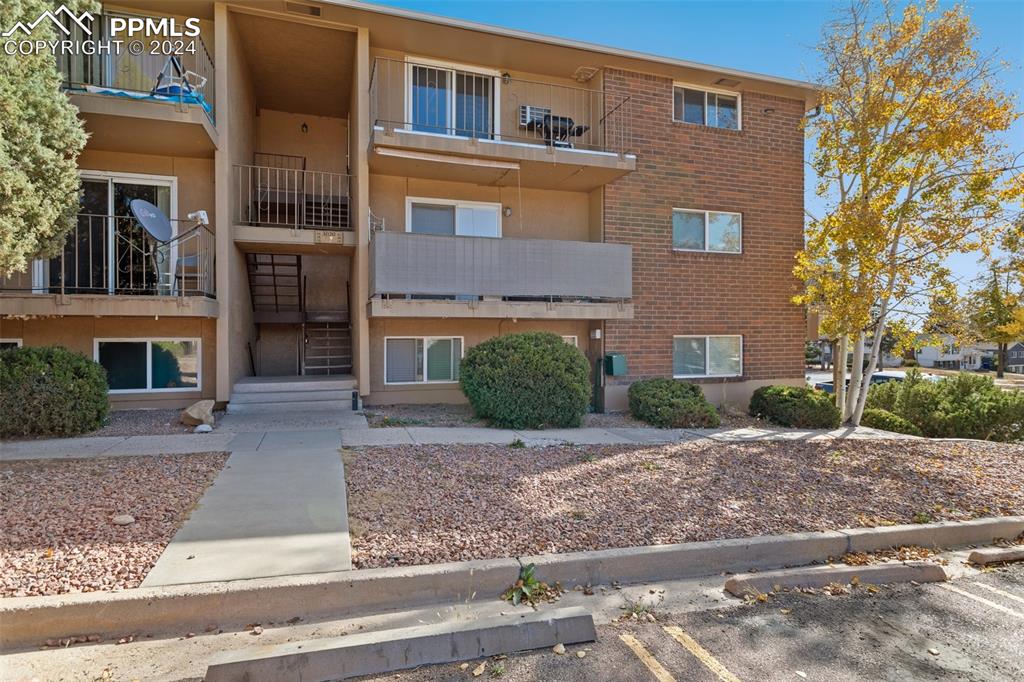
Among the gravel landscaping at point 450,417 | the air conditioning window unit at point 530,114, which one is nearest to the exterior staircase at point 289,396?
the gravel landscaping at point 450,417

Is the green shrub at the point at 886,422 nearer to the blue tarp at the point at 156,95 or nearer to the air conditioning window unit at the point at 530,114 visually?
the air conditioning window unit at the point at 530,114

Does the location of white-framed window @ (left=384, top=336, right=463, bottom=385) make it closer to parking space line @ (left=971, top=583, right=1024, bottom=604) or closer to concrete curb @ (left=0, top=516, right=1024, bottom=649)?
concrete curb @ (left=0, top=516, right=1024, bottom=649)

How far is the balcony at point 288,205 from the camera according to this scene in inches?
397

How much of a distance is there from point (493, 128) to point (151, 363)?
313 inches

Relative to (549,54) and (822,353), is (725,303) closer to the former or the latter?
(549,54)

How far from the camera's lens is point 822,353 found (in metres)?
46.0

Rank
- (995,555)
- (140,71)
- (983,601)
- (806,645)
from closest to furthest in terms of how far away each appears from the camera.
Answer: (806,645)
(983,601)
(995,555)
(140,71)

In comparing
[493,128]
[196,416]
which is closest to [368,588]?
[196,416]

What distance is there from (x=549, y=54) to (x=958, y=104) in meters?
7.36

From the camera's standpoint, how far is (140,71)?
9367mm

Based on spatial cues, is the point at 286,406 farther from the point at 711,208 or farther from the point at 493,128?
the point at 711,208

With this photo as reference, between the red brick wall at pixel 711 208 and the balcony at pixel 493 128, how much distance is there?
652 millimetres

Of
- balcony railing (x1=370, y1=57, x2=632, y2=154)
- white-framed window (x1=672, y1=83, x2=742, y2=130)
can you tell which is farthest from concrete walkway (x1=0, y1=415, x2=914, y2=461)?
white-framed window (x1=672, y1=83, x2=742, y2=130)

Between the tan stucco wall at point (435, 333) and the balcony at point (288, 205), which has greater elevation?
the balcony at point (288, 205)
